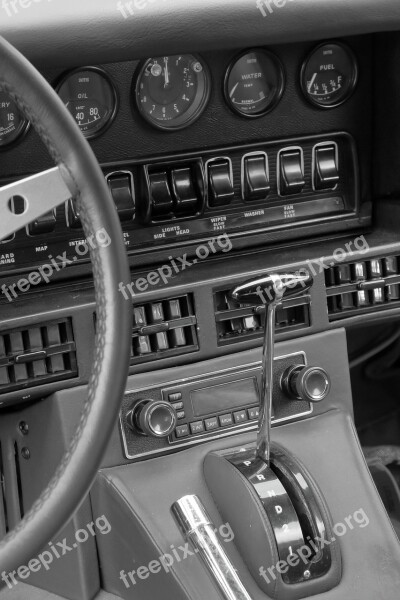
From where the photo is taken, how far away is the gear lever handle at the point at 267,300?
155cm

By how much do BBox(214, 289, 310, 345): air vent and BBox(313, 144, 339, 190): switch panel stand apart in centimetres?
24

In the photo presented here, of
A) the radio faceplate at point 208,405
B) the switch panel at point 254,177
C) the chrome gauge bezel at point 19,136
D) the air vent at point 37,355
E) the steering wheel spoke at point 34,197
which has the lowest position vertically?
the radio faceplate at point 208,405

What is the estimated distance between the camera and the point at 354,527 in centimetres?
177

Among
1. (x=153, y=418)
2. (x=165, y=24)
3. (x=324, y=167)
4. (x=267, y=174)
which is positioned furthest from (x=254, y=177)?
(x=153, y=418)

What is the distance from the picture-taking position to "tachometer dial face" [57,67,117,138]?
1.69m

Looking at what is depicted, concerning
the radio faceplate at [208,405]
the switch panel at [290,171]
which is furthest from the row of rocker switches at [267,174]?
the radio faceplate at [208,405]

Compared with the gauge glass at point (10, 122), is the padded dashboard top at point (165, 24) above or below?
above

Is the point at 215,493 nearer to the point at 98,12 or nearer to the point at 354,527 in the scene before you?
the point at 354,527

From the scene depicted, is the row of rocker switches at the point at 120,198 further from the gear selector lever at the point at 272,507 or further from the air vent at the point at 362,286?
the air vent at the point at 362,286

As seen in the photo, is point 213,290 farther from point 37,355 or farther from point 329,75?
point 329,75

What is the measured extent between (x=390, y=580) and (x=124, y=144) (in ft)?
3.07

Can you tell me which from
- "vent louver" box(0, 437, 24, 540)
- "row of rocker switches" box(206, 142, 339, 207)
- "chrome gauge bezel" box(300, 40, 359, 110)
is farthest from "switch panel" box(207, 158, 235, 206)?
"vent louver" box(0, 437, 24, 540)

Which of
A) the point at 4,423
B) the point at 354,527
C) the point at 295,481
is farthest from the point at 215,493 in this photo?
the point at 4,423

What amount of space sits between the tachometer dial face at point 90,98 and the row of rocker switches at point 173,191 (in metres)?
0.13
